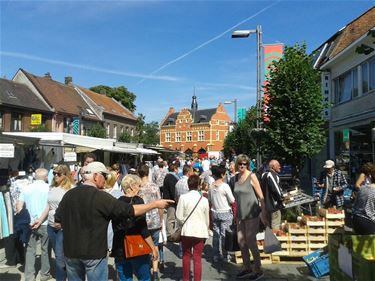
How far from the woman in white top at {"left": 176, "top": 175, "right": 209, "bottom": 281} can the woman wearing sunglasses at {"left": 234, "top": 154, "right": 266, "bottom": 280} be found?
2.75 feet

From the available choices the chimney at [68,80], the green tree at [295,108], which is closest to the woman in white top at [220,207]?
the green tree at [295,108]

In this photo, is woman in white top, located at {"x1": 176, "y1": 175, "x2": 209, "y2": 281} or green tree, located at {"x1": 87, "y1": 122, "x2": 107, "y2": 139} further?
green tree, located at {"x1": 87, "y1": 122, "x2": 107, "y2": 139}

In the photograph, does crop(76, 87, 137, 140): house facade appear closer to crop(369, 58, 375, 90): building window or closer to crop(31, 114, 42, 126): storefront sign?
crop(31, 114, 42, 126): storefront sign

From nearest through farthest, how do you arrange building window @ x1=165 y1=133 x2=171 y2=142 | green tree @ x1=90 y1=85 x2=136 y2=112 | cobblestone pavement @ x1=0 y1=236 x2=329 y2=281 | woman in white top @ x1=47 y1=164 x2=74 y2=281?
woman in white top @ x1=47 y1=164 x2=74 y2=281, cobblestone pavement @ x1=0 y1=236 x2=329 y2=281, green tree @ x1=90 y1=85 x2=136 y2=112, building window @ x1=165 y1=133 x2=171 y2=142

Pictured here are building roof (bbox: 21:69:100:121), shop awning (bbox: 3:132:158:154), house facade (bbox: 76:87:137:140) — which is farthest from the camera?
house facade (bbox: 76:87:137:140)

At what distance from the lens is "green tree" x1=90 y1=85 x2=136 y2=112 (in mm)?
67312

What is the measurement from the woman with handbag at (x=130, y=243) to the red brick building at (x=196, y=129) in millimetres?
94329

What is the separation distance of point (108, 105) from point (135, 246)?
178ft

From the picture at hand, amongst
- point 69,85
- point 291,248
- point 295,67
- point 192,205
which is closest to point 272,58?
point 295,67

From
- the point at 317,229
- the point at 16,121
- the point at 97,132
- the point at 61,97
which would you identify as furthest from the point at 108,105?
the point at 317,229

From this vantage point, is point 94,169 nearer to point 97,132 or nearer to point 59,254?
point 59,254

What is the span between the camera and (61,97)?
4700cm

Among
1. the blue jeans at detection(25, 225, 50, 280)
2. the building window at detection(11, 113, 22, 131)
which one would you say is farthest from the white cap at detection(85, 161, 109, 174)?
the building window at detection(11, 113, 22, 131)

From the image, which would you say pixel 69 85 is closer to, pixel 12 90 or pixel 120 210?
pixel 12 90
